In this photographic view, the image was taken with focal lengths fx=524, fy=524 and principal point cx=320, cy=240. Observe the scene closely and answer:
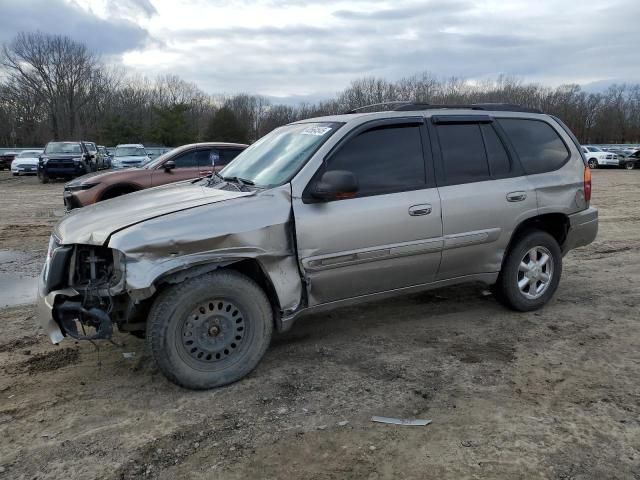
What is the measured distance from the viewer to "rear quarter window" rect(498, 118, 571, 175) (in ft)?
16.2

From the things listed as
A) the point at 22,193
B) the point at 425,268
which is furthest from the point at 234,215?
the point at 22,193

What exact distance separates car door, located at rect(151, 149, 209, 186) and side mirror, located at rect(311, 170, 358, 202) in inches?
257

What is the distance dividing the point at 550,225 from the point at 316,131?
2647 millimetres

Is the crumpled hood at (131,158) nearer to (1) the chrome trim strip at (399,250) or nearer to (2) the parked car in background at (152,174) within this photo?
(2) the parked car in background at (152,174)

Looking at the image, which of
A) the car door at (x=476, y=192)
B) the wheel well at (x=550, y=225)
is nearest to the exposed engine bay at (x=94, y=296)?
the car door at (x=476, y=192)

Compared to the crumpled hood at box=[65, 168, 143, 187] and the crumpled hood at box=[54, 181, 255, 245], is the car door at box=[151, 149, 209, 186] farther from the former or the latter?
the crumpled hood at box=[54, 181, 255, 245]

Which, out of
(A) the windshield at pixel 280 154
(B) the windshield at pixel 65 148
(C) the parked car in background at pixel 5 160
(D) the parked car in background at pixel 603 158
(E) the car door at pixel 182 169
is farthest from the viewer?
(C) the parked car in background at pixel 5 160

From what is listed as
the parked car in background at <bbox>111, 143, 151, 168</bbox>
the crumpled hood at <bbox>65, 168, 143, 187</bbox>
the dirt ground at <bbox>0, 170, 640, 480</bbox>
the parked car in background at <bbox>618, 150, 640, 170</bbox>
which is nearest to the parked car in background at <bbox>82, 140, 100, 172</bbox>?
the parked car in background at <bbox>111, 143, 151, 168</bbox>

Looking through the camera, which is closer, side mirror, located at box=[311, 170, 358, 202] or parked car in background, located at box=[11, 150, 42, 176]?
side mirror, located at box=[311, 170, 358, 202]

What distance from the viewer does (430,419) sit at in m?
3.21

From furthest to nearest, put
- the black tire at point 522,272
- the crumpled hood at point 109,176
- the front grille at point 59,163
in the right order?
the front grille at point 59,163 < the crumpled hood at point 109,176 < the black tire at point 522,272

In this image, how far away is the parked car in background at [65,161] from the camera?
22.2m

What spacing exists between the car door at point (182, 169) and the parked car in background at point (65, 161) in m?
14.1

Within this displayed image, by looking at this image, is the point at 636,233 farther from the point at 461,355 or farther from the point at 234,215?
the point at 234,215
